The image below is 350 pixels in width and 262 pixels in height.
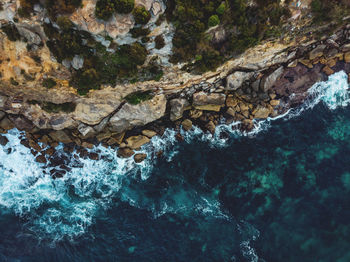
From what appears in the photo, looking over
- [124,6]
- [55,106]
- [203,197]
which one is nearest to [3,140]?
[55,106]

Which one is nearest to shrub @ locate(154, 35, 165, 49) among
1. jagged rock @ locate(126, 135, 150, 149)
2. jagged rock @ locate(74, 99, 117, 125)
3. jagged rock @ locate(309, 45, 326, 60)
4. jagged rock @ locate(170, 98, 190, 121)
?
jagged rock @ locate(170, 98, 190, 121)

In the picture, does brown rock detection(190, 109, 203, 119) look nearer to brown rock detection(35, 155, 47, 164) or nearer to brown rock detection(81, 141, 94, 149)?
brown rock detection(81, 141, 94, 149)

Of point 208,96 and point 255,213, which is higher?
point 208,96

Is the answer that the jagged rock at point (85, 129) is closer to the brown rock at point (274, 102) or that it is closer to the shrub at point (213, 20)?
the shrub at point (213, 20)

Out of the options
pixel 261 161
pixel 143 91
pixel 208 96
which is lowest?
pixel 261 161

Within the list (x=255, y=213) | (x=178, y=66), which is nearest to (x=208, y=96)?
(x=178, y=66)

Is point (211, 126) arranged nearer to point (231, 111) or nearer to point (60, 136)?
point (231, 111)

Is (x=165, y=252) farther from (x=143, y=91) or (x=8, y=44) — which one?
(x=8, y=44)
